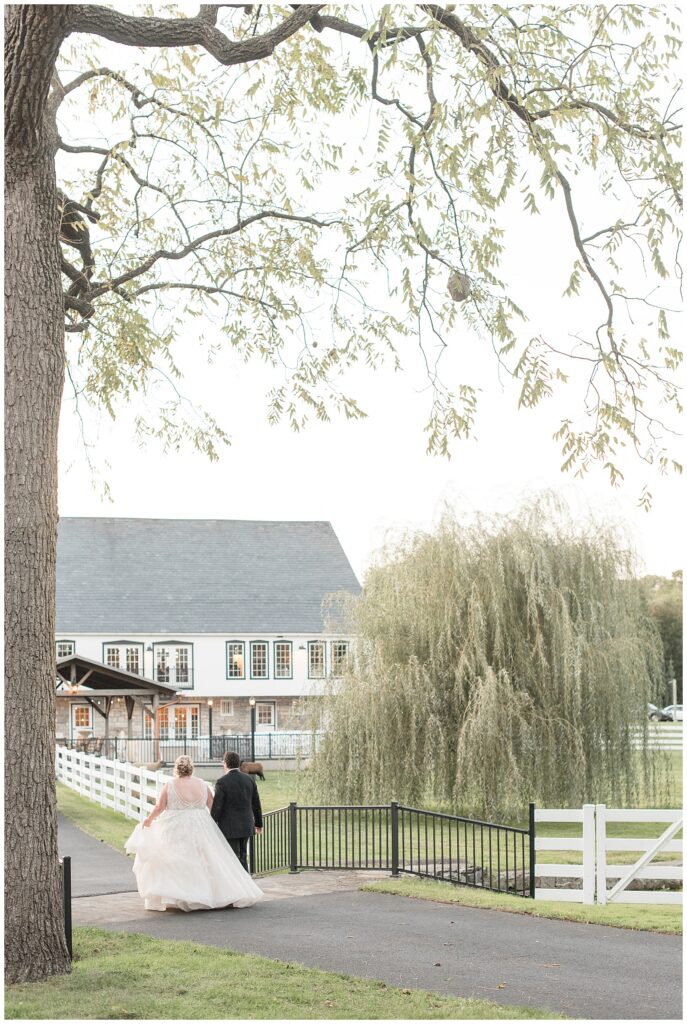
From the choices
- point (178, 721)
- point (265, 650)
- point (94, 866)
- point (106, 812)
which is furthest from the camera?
point (265, 650)

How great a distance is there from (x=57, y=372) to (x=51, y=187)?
140cm

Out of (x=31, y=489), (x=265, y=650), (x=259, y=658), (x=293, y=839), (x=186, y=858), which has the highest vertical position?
(x=31, y=489)

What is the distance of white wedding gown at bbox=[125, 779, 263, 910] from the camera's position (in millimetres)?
12102

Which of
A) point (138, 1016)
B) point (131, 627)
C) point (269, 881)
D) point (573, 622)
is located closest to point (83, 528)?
point (131, 627)

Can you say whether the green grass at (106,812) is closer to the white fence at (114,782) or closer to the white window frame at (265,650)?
the white fence at (114,782)

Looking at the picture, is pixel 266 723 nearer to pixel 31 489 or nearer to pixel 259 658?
pixel 259 658

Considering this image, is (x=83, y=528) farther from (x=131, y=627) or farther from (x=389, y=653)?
(x=389, y=653)

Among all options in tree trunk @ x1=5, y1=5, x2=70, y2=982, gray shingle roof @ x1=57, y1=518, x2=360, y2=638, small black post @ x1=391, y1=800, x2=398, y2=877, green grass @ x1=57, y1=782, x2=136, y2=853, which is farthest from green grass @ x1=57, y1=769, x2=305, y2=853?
gray shingle roof @ x1=57, y1=518, x2=360, y2=638

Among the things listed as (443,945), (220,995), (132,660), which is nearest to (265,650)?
(132,660)

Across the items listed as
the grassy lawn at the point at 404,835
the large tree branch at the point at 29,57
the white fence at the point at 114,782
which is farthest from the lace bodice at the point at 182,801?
the large tree branch at the point at 29,57

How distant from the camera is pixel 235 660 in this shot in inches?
1866

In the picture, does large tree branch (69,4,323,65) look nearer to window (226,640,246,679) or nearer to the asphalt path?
the asphalt path

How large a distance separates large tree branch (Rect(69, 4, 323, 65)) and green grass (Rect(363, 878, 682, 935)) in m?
8.53

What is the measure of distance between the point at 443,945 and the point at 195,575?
39.8 metres
